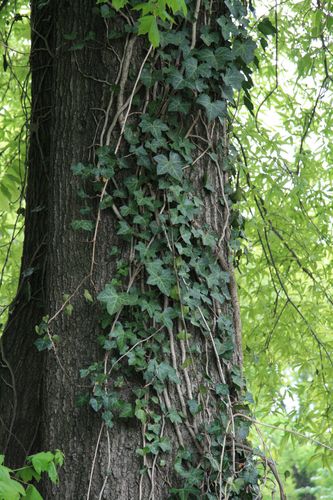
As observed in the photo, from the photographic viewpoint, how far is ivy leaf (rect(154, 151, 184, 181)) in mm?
2646

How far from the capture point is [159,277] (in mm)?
2590

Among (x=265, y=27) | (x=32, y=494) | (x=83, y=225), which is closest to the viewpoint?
(x=32, y=494)

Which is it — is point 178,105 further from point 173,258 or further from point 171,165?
point 173,258

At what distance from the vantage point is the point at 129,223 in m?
2.65

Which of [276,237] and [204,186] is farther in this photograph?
[276,237]

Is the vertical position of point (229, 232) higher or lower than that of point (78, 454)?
higher

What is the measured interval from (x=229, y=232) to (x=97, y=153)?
0.61 meters

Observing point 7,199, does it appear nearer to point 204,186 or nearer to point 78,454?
point 204,186

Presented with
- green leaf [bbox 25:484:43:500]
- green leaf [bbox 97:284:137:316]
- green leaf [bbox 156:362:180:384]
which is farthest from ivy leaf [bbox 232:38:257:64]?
green leaf [bbox 25:484:43:500]

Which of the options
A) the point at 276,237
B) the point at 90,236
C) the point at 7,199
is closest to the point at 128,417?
the point at 90,236

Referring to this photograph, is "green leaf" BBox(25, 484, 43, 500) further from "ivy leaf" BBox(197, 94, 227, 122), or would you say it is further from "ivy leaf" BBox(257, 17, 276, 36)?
"ivy leaf" BBox(257, 17, 276, 36)

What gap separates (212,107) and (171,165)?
0.96 ft

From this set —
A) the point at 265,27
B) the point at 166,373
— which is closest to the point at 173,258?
the point at 166,373

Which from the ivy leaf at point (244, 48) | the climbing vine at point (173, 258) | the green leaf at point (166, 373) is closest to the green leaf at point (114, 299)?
the climbing vine at point (173, 258)
